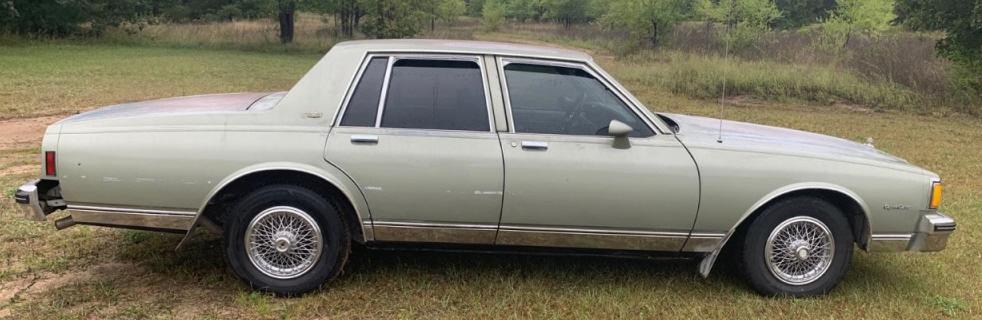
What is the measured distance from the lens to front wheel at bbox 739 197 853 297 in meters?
4.05

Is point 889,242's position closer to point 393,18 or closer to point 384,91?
point 384,91

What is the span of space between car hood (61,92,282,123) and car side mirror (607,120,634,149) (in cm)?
215

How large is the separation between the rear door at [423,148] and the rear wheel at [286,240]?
0.83 ft

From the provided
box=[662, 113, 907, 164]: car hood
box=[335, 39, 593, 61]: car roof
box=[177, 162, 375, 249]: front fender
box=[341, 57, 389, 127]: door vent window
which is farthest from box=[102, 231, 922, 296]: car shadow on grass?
box=[335, 39, 593, 61]: car roof

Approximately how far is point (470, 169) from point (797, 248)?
2.01 metres

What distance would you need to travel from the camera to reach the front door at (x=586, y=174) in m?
3.86

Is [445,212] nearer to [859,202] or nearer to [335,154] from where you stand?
[335,154]

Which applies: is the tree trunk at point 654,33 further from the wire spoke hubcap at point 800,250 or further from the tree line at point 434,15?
the wire spoke hubcap at point 800,250

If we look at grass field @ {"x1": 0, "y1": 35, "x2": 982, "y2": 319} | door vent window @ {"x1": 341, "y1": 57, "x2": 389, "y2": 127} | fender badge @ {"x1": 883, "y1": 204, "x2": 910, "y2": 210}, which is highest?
door vent window @ {"x1": 341, "y1": 57, "x2": 389, "y2": 127}

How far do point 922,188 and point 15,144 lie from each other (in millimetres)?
9505

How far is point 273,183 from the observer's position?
3.91 meters

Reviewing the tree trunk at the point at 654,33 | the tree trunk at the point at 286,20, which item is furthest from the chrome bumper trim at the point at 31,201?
the tree trunk at the point at 654,33

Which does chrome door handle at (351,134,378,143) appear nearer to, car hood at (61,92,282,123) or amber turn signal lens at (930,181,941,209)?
car hood at (61,92,282,123)

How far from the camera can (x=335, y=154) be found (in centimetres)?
380
